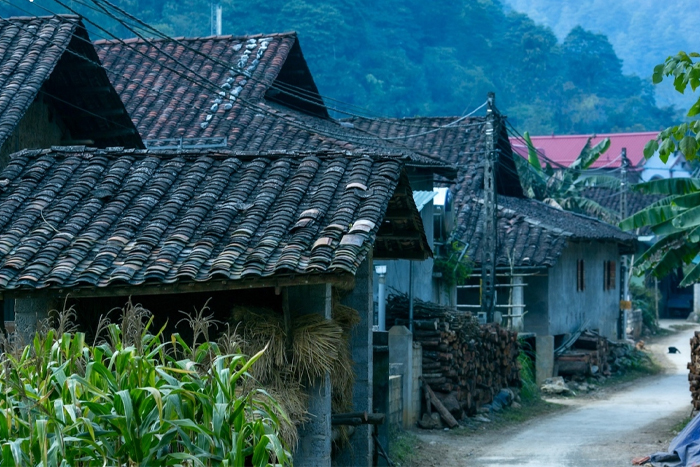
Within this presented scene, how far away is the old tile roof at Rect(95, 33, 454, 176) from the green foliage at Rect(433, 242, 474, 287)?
253cm

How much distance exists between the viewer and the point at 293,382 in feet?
31.7

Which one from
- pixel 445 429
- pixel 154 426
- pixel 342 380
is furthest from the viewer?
pixel 445 429

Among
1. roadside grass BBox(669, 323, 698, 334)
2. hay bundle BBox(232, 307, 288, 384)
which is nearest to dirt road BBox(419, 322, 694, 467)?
hay bundle BBox(232, 307, 288, 384)

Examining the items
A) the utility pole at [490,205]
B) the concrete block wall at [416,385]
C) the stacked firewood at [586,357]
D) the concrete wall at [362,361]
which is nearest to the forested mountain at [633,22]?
the stacked firewood at [586,357]

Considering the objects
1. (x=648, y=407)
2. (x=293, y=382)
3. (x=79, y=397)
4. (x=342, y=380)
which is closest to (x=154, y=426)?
(x=79, y=397)

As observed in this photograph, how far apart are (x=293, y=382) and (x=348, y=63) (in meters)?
51.2

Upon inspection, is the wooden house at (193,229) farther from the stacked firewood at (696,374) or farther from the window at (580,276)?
the window at (580,276)

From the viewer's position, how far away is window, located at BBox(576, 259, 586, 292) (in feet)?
91.4

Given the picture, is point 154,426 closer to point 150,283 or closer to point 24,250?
point 150,283

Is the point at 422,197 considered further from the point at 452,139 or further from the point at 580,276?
the point at 580,276

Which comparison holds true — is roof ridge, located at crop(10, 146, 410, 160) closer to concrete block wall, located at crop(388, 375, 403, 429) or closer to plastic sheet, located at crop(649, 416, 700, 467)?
concrete block wall, located at crop(388, 375, 403, 429)

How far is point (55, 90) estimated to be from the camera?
15406 mm

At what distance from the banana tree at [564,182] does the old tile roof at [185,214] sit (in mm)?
21367

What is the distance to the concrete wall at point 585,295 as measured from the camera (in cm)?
2581
